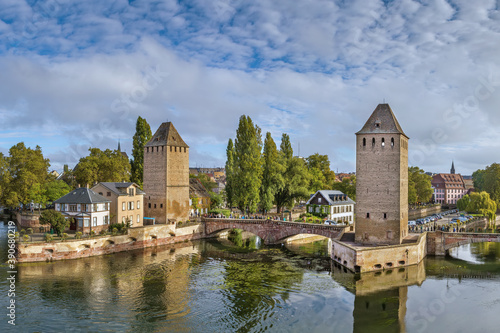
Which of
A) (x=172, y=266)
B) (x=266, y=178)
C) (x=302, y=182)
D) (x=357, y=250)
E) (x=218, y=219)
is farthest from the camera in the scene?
(x=302, y=182)

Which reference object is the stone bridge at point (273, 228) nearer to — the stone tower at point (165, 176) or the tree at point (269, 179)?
the stone tower at point (165, 176)

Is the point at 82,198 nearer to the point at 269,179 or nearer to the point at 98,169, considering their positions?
the point at 98,169

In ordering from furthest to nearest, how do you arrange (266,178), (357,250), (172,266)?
(266,178), (172,266), (357,250)

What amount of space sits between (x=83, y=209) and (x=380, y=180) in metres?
31.5

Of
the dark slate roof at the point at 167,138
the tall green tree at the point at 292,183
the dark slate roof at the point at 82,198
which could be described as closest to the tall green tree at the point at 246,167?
the tall green tree at the point at 292,183

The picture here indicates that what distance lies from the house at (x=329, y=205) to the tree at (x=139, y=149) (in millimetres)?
25147

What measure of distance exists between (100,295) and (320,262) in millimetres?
20342

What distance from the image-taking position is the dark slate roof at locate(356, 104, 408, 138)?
37438 mm

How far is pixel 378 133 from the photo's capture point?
3753 cm

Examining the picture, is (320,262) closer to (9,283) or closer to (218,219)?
(218,219)

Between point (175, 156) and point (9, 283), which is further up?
point (175, 156)

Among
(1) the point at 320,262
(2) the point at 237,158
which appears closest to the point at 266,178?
(2) the point at 237,158

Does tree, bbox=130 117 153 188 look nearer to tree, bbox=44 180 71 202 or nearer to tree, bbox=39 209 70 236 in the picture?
tree, bbox=44 180 71 202

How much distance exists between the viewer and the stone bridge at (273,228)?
1654 inches
